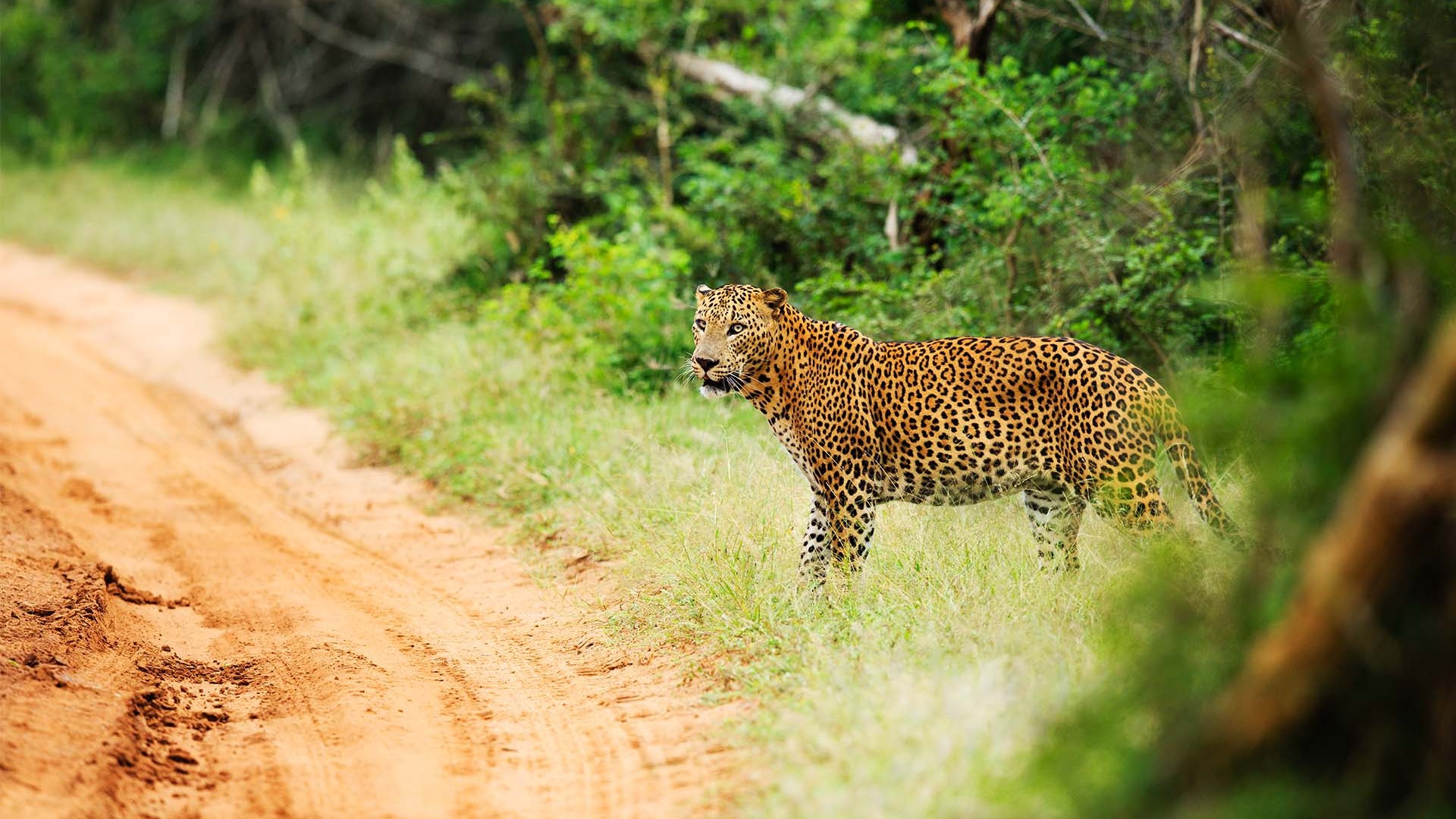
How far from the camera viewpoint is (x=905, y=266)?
1059cm

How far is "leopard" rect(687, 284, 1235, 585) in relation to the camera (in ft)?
19.9

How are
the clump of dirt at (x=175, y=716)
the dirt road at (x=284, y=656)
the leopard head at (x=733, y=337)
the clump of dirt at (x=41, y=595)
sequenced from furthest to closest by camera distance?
the leopard head at (x=733, y=337) < the clump of dirt at (x=41, y=595) < the clump of dirt at (x=175, y=716) < the dirt road at (x=284, y=656)

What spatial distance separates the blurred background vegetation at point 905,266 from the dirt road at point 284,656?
1.65ft

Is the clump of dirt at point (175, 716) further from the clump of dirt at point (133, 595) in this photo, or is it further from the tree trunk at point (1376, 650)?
the tree trunk at point (1376, 650)

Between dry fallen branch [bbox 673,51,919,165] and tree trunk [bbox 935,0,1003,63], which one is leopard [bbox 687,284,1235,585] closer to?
tree trunk [bbox 935,0,1003,63]

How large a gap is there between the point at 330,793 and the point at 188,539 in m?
3.75

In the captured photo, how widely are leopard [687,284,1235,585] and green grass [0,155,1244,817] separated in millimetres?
220

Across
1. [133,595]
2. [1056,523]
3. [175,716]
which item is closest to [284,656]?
[175,716]

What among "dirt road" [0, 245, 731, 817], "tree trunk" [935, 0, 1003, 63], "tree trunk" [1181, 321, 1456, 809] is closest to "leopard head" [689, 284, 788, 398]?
"dirt road" [0, 245, 731, 817]

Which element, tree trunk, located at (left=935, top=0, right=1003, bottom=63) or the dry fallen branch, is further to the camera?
the dry fallen branch

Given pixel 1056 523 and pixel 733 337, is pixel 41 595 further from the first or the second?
pixel 1056 523

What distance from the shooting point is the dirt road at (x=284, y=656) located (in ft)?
16.4

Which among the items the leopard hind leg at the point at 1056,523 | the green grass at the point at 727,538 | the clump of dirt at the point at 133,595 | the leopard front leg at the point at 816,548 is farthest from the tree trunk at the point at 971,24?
the clump of dirt at the point at 133,595

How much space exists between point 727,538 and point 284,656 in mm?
2181
